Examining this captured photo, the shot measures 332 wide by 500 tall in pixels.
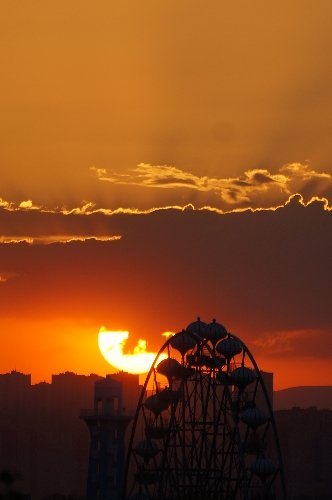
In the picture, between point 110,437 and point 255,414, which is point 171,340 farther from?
point 110,437

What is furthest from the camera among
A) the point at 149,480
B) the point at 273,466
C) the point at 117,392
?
the point at 117,392

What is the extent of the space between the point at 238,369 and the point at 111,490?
3701 centimetres

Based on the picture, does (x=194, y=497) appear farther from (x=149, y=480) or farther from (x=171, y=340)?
(x=171, y=340)

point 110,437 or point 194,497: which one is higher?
point 110,437

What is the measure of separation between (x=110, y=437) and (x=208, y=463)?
3163 cm

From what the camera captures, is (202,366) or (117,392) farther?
(117,392)

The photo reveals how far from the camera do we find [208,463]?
10538 centimetres

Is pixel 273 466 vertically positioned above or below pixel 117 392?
below

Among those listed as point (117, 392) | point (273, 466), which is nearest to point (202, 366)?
point (273, 466)

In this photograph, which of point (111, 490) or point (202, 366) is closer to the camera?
point (202, 366)

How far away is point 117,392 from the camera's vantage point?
135 metres

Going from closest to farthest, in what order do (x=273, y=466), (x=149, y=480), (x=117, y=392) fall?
(x=273, y=466) < (x=149, y=480) < (x=117, y=392)

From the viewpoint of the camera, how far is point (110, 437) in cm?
13575

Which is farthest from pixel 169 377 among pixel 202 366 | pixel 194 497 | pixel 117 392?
pixel 117 392
